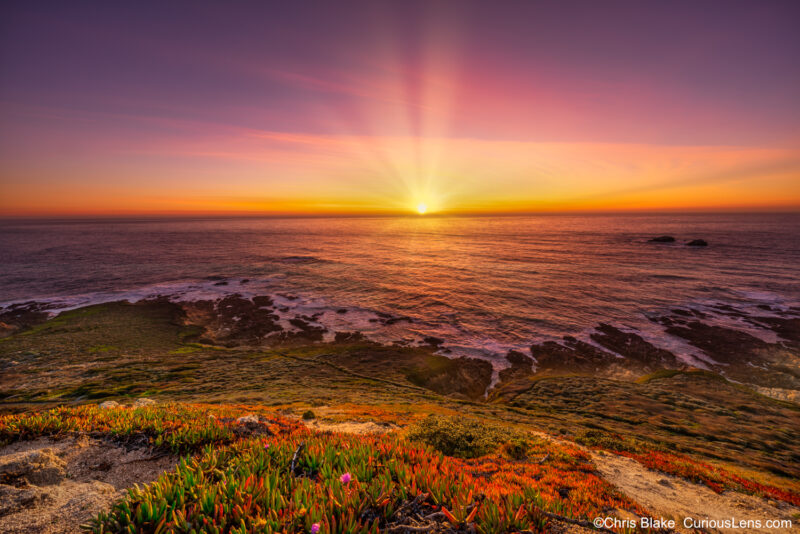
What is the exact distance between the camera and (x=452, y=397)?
631 inches

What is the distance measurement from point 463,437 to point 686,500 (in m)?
4.97

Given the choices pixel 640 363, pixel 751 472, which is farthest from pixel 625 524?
pixel 640 363

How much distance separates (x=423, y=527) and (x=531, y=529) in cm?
129

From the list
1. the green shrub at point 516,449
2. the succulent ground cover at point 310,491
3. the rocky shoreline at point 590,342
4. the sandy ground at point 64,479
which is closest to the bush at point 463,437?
the green shrub at point 516,449

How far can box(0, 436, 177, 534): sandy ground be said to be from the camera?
3664mm

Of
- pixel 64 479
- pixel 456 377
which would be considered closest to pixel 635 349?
pixel 456 377

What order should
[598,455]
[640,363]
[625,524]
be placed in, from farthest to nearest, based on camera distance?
[640,363], [598,455], [625,524]

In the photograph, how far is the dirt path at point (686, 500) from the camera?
5828 mm

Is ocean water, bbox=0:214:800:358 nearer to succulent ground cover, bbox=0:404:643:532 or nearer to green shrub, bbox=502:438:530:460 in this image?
green shrub, bbox=502:438:530:460

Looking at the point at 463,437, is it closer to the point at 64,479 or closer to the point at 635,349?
the point at 64,479

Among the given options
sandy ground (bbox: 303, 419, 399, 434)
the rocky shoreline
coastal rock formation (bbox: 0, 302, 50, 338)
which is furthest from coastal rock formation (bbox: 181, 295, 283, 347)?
sandy ground (bbox: 303, 419, 399, 434)

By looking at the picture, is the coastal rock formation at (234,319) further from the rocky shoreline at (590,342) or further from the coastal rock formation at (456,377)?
the coastal rock formation at (456,377)

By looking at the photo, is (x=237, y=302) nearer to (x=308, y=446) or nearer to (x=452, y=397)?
(x=452, y=397)

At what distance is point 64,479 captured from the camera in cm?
463
